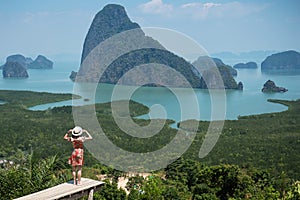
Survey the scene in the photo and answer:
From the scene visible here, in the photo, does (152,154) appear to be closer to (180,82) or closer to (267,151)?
(267,151)

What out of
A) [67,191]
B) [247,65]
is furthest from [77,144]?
[247,65]

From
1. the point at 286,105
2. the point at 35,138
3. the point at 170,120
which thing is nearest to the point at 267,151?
the point at 170,120

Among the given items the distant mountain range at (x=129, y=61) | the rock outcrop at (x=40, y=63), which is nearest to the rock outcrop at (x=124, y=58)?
the distant mountain range at (x=129, y=61)

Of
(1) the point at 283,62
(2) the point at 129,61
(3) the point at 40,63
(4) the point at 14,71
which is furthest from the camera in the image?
(3) the point at 40,63

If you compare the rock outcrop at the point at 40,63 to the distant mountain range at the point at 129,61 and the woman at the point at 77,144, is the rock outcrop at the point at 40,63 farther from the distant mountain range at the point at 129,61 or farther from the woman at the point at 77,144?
the woman at the point at 77,144

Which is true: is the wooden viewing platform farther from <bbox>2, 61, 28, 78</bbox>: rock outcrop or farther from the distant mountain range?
<bbox>2, 61, 28, 78</bbox>: rock outcrop

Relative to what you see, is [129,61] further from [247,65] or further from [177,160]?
[247,65]
